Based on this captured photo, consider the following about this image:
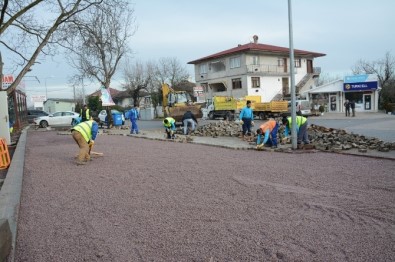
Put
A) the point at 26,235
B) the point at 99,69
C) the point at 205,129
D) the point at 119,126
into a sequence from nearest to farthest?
the point at 26,235
the point at 205,129
the point at 119,126
the point at 99,69

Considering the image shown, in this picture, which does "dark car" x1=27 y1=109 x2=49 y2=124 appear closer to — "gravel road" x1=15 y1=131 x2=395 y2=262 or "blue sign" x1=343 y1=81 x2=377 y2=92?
"gravel road" x1=15 y1=131 x2=395 y2=262

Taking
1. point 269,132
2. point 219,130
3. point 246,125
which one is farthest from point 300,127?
point 219,130

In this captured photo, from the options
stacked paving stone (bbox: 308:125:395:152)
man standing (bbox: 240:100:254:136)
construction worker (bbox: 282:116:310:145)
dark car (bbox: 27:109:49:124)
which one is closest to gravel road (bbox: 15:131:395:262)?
stacked paving stone (bbox: 308:125:395:152)

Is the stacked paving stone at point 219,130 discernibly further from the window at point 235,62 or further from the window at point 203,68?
the window at point 203,68

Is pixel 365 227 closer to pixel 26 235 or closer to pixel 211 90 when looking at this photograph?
pixel 26 235

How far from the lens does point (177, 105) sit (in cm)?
2614

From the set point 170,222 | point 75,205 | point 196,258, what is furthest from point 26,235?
point 196,258

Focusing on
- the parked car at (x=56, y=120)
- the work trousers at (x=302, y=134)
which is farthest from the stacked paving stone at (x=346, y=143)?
the parked car at (x=56, y=120)

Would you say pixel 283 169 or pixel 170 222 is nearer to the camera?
pixel 170 222

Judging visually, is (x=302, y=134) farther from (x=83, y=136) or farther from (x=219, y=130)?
(x=83, y=136)

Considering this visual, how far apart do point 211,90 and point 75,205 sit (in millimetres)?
47591

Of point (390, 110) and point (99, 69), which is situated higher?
point (99, 69)

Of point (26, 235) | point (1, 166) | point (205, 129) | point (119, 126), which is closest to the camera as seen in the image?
point (26, 235)

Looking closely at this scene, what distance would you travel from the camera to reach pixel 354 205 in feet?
17.7
